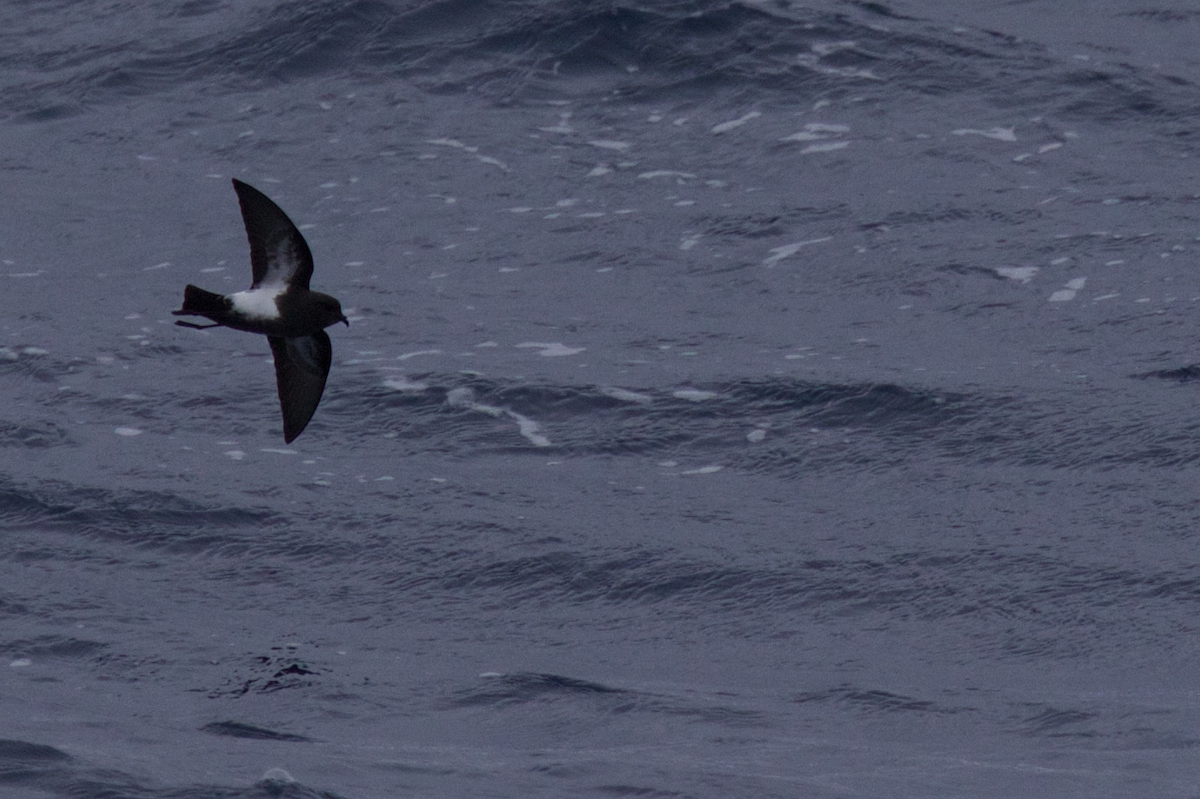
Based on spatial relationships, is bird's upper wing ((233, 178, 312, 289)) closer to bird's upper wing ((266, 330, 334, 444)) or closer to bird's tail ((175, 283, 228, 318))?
bird's tail ((175, 283, 228, 318))

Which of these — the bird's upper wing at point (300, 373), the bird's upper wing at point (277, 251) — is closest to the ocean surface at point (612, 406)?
the bird's upper wing at point (300, 373)

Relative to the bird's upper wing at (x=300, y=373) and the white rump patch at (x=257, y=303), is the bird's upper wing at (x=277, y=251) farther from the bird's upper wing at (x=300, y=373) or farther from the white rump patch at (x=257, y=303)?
the bird's upper wing at (x=300, y=373)

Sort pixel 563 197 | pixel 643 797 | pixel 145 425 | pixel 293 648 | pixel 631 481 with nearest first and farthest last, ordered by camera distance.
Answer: pixel 643 797, pixel 293 648, pixel 631 481, pixel 145 425, pixel 563 197

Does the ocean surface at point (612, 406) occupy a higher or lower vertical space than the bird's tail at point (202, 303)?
lower

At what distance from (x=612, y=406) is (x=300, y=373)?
4760 millimetres

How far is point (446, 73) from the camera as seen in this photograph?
2006 centimetres

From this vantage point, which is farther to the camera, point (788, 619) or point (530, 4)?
point (530, 4)

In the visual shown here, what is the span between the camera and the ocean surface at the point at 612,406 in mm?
10883

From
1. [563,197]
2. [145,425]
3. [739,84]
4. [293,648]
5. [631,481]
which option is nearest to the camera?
[293,648]

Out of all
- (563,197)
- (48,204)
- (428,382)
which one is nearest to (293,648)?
(428,382)

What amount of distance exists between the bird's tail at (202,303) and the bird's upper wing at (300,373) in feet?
2.54

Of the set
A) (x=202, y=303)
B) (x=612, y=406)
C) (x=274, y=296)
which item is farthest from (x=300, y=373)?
(x=612, y=406)

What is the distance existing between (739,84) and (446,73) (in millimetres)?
2733

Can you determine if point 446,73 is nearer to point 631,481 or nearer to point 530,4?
point 530,4
